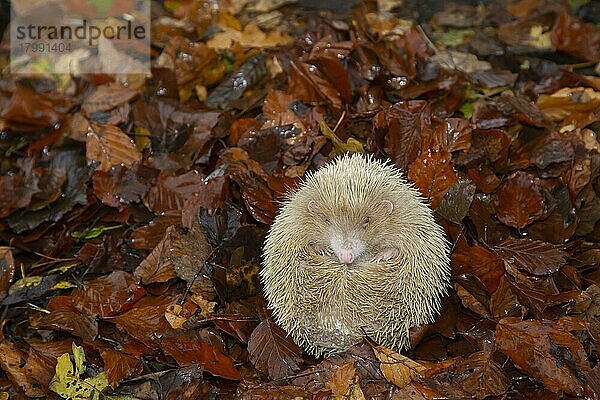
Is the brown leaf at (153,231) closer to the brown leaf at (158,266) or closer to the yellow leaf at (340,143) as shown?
the brown leaf at (158,266)

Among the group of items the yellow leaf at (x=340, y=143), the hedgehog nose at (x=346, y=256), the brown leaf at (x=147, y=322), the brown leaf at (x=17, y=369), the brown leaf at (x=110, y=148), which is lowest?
the brown leaf at (x=17, y=369)

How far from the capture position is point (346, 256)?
3.26 metres

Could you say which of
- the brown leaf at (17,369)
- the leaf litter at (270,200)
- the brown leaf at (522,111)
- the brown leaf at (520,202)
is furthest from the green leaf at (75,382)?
the brown leaf at (522,111)

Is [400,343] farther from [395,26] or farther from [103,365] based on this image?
[395,26]

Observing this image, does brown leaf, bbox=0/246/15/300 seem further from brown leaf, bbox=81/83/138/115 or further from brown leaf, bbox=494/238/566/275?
brown leaf, bbox=494/238/566/275

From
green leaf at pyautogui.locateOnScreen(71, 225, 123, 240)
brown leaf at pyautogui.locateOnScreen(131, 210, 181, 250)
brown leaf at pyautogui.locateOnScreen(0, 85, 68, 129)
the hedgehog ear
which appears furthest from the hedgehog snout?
brown leaf at pyautogui.locateOnScreen(0, 85, 68, 129)

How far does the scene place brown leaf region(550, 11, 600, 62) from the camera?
5570 mm

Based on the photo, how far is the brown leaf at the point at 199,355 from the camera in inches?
138

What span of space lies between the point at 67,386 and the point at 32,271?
1.04 metres

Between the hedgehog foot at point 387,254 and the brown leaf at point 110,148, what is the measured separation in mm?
1890

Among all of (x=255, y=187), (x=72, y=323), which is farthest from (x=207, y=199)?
(x=72, y=323)

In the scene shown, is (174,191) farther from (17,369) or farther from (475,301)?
(475,301)

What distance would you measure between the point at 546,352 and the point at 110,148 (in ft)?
9.20

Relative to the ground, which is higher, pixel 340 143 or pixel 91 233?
pixel 340 143
